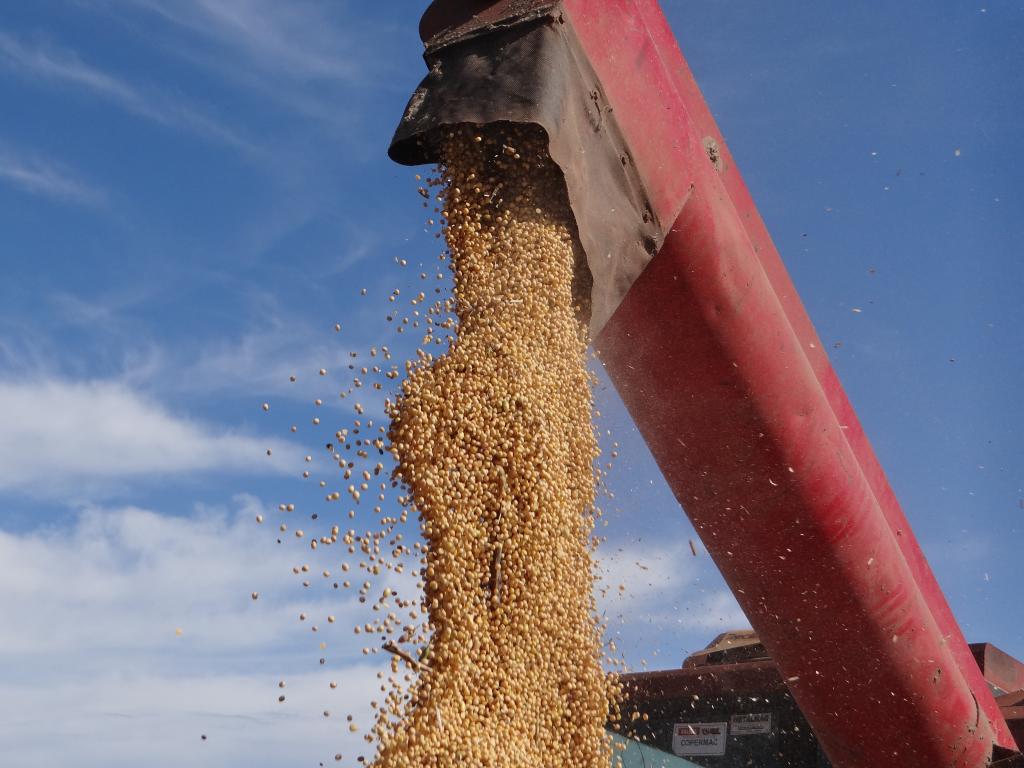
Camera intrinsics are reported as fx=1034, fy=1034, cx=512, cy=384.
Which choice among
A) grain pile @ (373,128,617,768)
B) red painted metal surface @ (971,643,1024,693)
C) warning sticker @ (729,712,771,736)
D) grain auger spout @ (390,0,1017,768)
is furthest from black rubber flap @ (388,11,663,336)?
red painted metal surface @ (971,643,1024,693)

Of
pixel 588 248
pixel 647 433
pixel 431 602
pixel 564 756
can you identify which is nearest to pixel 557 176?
pixel 588 248

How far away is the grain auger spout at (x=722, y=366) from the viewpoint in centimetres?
251

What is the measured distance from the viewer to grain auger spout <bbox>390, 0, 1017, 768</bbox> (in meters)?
2.51

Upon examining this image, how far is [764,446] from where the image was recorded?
2.79 metres

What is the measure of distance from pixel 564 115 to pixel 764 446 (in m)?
1.04

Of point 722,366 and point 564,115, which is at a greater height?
point 564,115

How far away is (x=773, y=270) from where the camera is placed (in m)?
3.09

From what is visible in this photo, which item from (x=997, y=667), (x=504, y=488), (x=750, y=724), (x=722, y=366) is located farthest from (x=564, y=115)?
(x=997, y=667)

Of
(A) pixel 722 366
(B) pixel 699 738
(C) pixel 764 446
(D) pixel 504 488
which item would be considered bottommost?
(B) pixel 699 738

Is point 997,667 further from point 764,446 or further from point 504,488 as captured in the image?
point 504,488

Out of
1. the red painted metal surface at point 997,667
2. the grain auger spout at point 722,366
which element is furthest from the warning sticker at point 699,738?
the red painted metal surface at point 997,667

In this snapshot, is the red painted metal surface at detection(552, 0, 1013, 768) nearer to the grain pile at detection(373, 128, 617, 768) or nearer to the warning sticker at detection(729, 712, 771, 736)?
the grain pile at detection(373, 128, 617, 768)

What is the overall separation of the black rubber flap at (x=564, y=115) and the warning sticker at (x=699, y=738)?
190 centimetres

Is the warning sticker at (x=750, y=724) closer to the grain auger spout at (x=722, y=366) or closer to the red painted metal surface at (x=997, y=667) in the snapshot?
the grain auger spout at (x=722, y=366)
